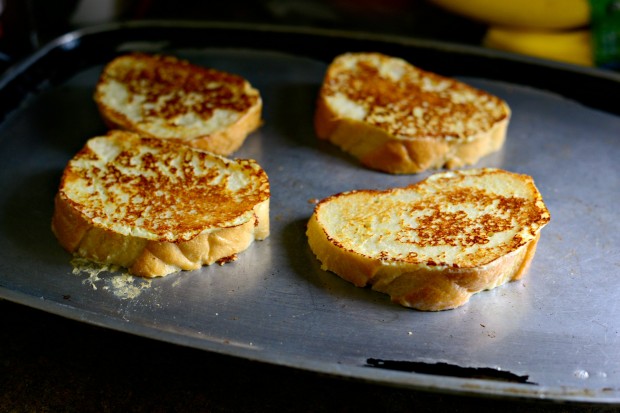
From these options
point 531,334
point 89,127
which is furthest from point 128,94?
point 531,334

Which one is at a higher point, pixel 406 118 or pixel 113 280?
pixel 406 118

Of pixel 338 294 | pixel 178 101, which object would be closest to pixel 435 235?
pixel 338 294

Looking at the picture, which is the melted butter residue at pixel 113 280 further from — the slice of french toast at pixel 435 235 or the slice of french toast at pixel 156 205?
the slice of french toast at pixel 435 235

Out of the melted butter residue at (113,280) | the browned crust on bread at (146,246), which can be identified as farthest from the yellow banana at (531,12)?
the melted butter residue at (113,280)

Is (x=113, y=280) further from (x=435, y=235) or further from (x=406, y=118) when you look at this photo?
(x=406, y=118)

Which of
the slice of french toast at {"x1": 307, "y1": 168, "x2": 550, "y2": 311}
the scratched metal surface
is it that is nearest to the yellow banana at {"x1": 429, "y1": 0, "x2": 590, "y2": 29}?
the scratched metal surface

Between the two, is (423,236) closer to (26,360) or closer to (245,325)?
(245,325)
